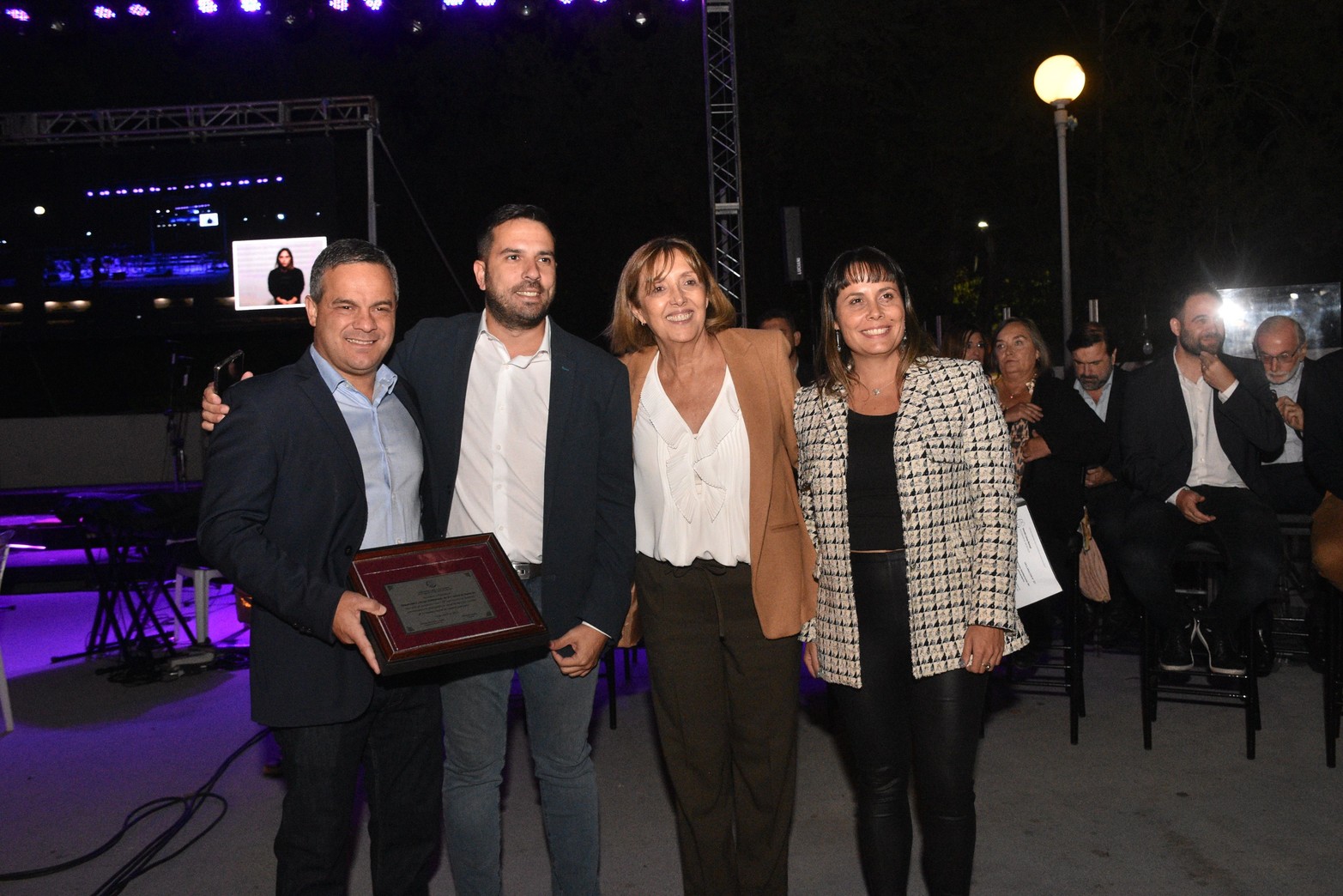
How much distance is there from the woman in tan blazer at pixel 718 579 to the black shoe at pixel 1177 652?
2.39m

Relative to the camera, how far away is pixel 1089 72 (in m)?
14.9

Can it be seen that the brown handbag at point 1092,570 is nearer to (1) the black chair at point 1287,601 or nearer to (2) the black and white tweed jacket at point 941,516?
(1) the black chair at point 1287,601

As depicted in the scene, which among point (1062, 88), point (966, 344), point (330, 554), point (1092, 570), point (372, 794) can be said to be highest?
point (1062, 88)

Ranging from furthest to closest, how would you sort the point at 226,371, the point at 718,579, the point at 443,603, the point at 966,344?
the point at 226,371 < the point at 966,344 < the point at 718,579 < the point at 443,603

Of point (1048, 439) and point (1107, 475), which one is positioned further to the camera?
point (1107, 475)

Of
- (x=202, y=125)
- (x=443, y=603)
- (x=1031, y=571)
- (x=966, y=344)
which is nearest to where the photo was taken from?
(x=443, y=603)

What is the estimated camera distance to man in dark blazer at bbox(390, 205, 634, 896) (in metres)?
2.52

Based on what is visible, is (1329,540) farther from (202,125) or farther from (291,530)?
(202,125)

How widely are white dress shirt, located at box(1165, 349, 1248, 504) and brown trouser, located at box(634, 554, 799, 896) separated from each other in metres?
2.71

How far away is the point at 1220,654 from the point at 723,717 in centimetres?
271

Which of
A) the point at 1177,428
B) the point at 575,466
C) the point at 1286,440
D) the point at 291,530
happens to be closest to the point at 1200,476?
the point at 1177,428

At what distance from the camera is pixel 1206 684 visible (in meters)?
4.84

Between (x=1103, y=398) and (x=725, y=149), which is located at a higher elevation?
(x=725, y=149)

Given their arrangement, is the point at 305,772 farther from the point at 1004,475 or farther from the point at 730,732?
the point at 1004,475
